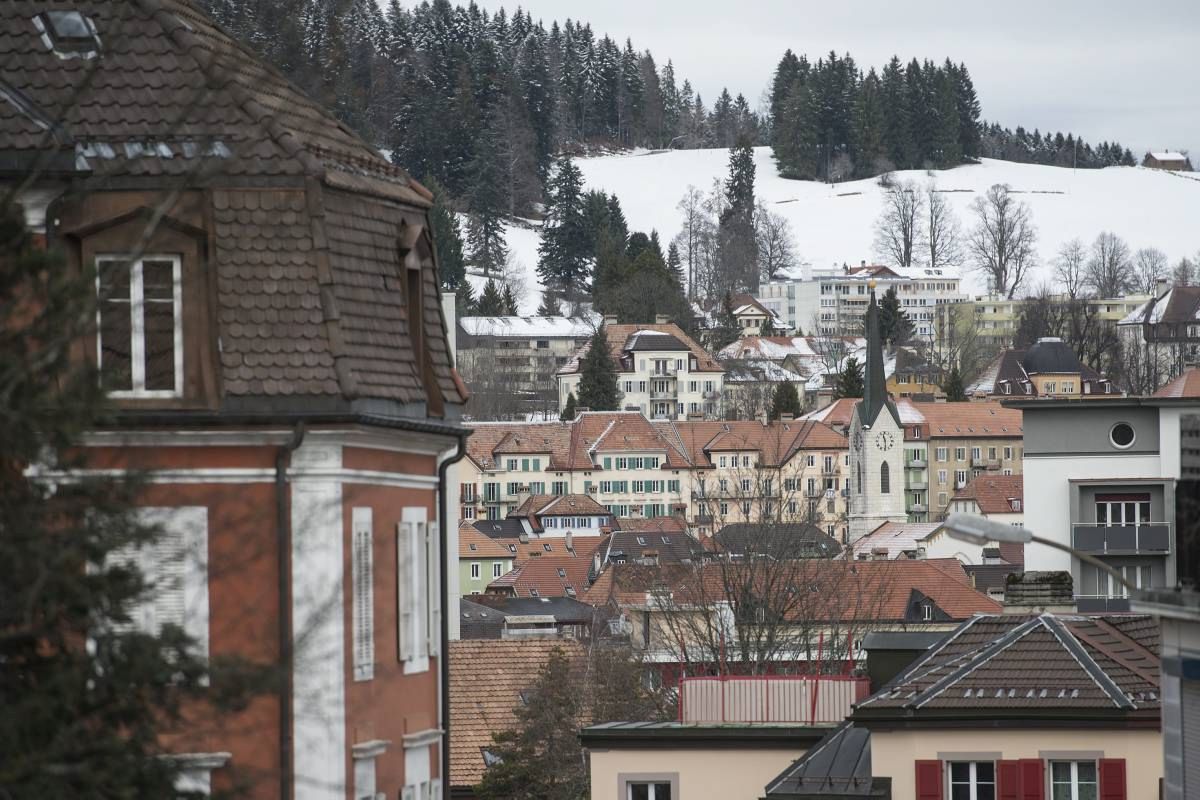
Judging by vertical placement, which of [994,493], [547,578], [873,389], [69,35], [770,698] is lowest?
[547,578]

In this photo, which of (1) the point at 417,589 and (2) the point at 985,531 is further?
(1) the point at 417,589

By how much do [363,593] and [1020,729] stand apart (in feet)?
35.8

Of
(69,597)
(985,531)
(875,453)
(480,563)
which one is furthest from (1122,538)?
(875,453)

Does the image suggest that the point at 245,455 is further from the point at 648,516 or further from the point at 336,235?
the point at 648,516

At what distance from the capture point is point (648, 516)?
189375 mm

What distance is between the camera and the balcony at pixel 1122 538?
52500 mm

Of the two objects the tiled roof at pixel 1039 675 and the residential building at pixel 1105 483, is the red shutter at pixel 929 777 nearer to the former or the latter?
the tiled roof at pixel 1039 675

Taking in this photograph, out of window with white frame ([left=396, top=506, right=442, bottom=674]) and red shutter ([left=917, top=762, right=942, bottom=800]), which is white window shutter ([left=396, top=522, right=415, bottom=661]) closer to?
window with white frame ([left=396, top=506, right=442, bottom=674])

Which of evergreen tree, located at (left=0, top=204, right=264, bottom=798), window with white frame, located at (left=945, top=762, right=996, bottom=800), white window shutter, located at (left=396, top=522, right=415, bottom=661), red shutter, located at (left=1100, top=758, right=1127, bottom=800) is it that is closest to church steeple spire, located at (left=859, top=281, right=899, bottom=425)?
window with white frame, located at (left=945, top=762, right=996, bottom=800)

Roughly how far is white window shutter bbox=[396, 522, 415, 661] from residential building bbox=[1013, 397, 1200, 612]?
113ft

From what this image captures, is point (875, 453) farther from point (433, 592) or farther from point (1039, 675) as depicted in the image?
point (433, 592)

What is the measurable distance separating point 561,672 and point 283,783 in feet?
93.0

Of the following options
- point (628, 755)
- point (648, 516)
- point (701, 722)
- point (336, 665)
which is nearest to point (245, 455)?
point (336, 665)

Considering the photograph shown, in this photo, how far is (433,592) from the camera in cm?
1878
